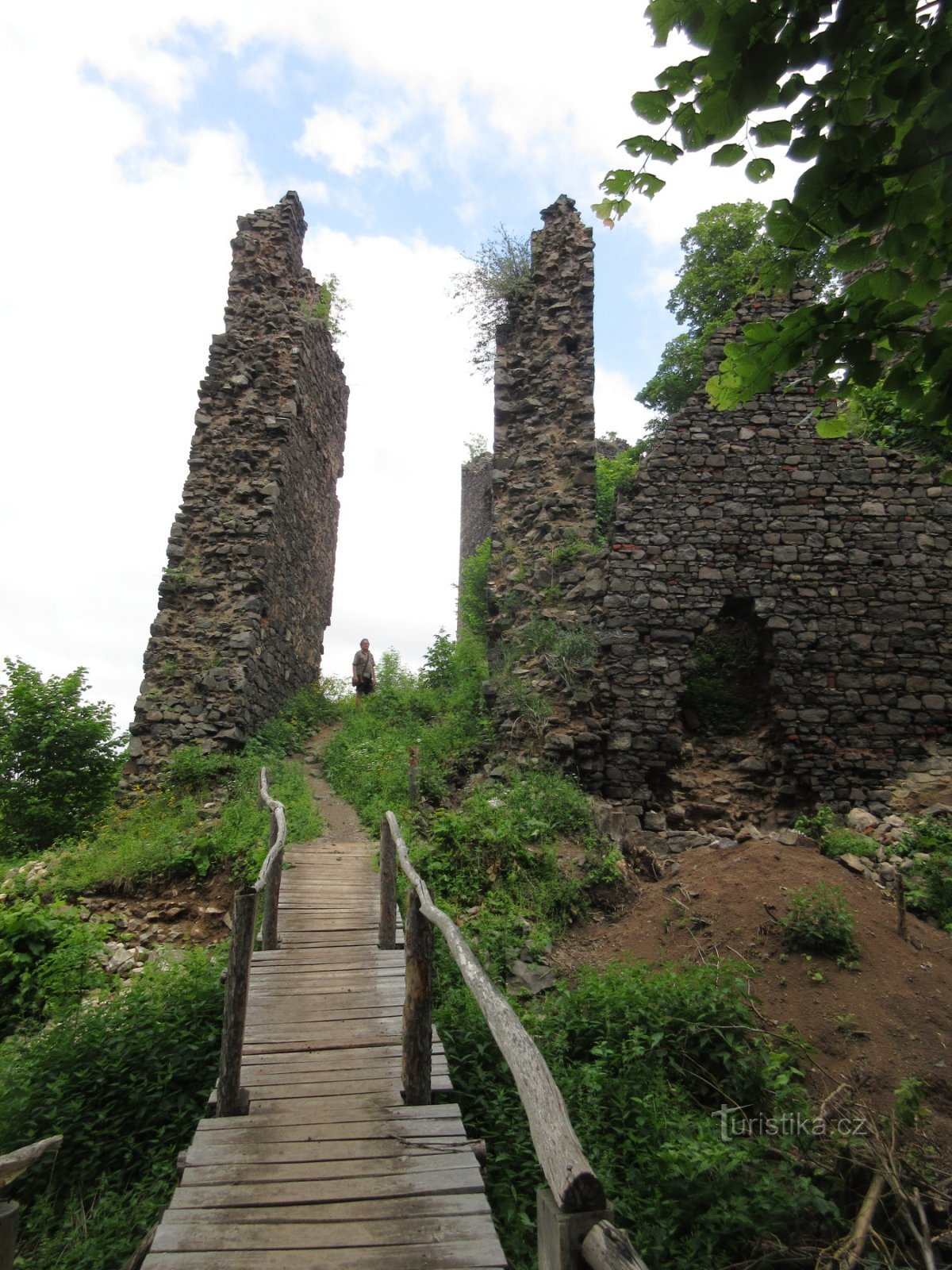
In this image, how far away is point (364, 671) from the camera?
14.8m

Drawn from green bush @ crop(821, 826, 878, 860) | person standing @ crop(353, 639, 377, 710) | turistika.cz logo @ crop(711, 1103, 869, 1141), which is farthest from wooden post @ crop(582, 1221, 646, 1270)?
person standing @ crop(353, 639, 377, 710)

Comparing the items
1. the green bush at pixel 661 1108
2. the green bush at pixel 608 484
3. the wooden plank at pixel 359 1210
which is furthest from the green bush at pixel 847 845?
the wooden plank at pixel 359 1210

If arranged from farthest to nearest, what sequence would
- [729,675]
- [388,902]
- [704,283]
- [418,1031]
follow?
[704,283]
[729,675]
[388,902]
[418,1031]

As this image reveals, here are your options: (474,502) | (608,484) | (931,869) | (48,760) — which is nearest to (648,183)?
(931,869)

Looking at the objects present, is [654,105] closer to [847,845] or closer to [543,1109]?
[543,1109]

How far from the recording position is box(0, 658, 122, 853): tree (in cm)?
1112

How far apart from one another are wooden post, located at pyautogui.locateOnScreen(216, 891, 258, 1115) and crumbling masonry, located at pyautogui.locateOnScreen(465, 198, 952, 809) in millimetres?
5336

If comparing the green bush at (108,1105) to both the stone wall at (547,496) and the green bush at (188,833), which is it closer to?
the green bush at (188,833)

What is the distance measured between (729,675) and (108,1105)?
782cm

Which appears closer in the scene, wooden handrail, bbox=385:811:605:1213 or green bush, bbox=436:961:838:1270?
wooden handrail, bbox=385:811:605:1213

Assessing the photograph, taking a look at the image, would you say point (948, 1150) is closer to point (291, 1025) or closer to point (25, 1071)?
point (291, 1025)

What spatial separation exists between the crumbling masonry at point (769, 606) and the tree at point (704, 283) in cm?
727

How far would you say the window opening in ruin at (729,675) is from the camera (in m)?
9.59

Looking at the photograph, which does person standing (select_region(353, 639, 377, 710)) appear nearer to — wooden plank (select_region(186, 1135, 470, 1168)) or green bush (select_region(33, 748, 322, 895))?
green bush (select_region(33, 748, 322, 895))
